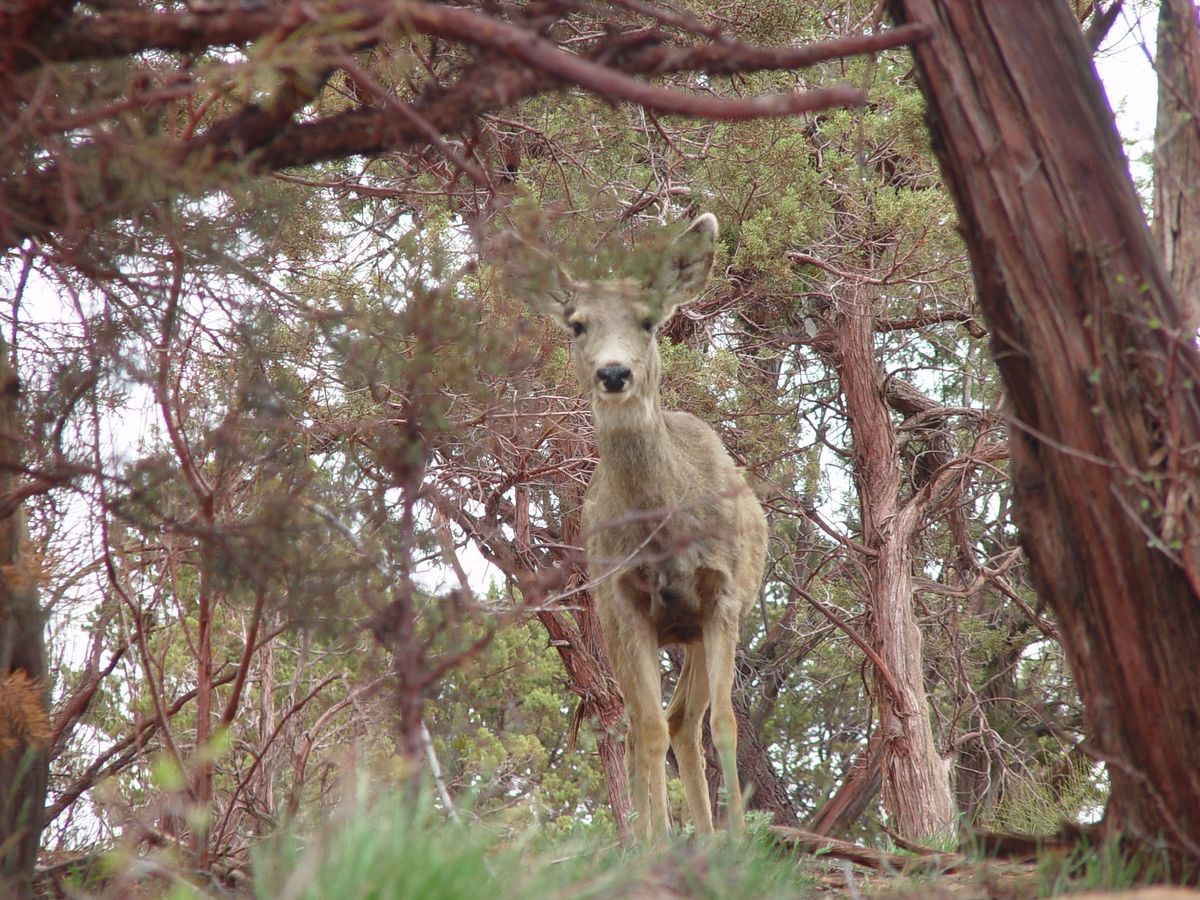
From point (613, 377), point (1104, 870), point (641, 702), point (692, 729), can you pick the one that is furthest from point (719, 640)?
point (1104, 870)

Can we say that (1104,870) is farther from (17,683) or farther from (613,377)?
(17,683)

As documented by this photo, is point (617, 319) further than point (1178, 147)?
Yes

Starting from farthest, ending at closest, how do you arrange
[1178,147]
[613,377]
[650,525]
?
[650,525], [613,377], [1178,147]

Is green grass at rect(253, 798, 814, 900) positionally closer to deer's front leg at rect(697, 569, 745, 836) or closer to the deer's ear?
deer's front leg at rect(697, 569, 745, 836)

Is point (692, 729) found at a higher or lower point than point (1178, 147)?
lower

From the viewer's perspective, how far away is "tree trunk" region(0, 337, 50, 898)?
202 inches

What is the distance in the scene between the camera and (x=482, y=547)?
1184cm

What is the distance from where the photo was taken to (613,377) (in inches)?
281

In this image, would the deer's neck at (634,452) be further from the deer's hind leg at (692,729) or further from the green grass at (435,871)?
the green grass at (435,871)

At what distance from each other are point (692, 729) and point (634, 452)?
1.86m

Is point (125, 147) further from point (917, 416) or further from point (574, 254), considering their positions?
point (917, 416)

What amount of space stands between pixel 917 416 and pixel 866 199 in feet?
11.8

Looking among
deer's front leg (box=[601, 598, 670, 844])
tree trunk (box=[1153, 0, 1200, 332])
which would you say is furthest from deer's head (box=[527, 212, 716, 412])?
tree trunk (box=[1153, 0, 1200, 332])

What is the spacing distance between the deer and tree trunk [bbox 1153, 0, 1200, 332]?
280 cm
